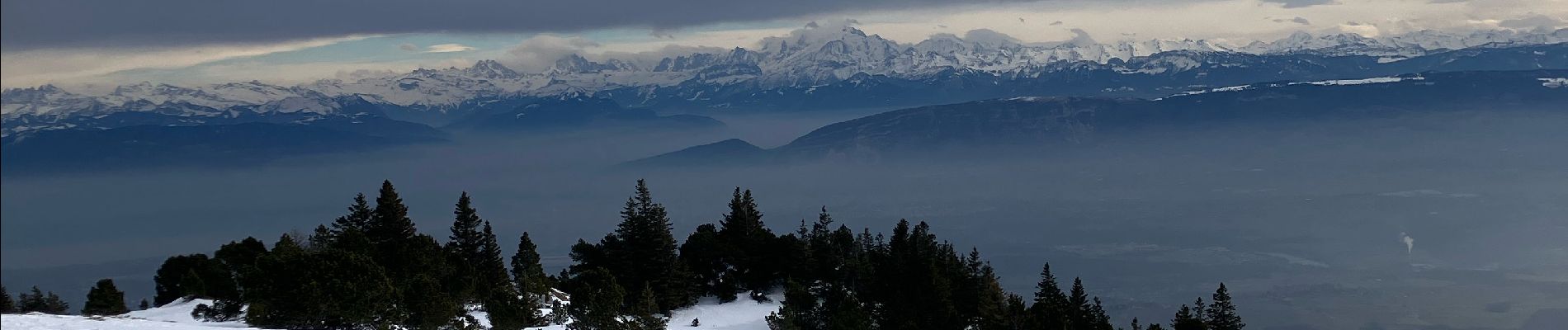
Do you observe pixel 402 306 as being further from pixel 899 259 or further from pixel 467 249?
pixel 899 259

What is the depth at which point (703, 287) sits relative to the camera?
283 feet

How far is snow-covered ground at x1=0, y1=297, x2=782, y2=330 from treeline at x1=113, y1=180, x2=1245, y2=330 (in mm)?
1379

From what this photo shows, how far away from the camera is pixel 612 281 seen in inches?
2402

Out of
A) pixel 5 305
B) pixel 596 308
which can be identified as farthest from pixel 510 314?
pixel 5 305

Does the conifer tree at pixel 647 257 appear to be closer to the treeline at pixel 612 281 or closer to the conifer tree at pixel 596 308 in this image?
the treeline at pixel 612 281

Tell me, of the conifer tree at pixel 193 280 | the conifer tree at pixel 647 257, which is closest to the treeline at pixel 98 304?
the conifer tree at pixel 193 280

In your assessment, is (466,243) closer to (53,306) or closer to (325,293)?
(325,293)

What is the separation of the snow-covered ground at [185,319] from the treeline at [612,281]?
54.3 inches

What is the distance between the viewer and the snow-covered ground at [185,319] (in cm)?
4200

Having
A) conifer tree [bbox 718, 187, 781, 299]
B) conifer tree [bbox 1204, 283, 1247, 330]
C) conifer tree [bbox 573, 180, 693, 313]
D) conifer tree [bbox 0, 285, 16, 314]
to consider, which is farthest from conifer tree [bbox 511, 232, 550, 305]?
conifer tree [bbox 1204, 283, 1247, 330]

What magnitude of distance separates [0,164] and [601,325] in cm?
3129

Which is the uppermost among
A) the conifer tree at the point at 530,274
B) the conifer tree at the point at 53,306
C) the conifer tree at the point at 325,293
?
the conifer tree at the point at 325,293

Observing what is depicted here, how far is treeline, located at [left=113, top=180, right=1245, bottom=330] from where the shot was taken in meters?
51.5

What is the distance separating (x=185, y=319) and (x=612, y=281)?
81.5ft
